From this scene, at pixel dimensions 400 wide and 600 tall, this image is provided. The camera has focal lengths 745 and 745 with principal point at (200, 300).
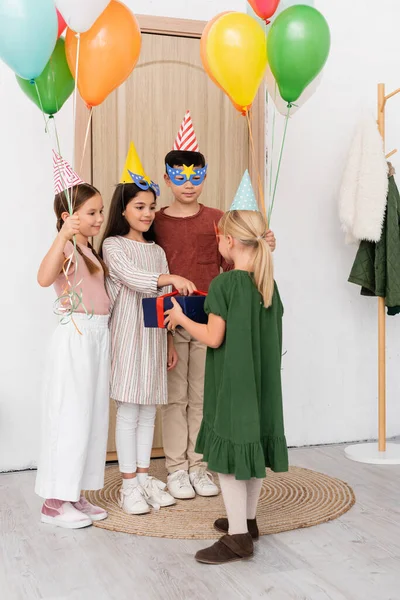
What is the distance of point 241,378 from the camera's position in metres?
2.08

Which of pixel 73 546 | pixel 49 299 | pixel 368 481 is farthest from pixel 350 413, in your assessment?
pixel 73 546

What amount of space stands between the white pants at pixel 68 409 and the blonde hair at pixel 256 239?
60 cm

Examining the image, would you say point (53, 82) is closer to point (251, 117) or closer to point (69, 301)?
point (69, 301)

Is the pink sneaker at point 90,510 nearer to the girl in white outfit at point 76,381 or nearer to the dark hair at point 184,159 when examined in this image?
the girl in white outfit at point 76,381

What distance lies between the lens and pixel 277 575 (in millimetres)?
1982

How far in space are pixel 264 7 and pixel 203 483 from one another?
65.8 inches

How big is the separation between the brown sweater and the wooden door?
53cm

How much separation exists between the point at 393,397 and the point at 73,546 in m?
2.06

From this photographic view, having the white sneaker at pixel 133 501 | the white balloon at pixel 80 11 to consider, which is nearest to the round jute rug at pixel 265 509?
the white sneaker at pixel 133 501

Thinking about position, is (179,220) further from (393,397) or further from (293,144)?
(393,397)

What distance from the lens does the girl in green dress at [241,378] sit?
2.08m

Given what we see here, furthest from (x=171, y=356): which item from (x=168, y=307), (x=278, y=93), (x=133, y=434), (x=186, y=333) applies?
(x=278, y=93)

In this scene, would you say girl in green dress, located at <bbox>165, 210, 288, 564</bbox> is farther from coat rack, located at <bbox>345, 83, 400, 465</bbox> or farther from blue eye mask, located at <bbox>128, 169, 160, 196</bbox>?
coat rack, located at <bbox>345, 83, 400, 465</bbox>

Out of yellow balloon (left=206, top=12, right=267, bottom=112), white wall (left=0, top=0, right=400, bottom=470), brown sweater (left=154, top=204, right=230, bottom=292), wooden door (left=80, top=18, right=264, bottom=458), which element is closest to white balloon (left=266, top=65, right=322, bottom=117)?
yellow balloon (left=206, top=12, right=267, bottom=112)
